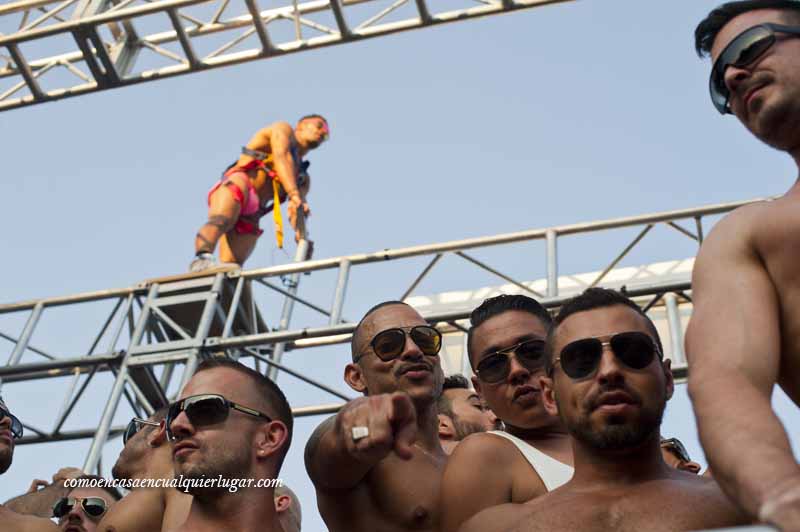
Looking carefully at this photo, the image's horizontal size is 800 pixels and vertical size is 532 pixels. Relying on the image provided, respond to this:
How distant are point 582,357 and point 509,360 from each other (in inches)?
28.3

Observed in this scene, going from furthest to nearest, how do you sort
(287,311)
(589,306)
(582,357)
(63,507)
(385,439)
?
1. (287,311)
2. (63,507)
3. (589,306)
4. (582,357)
5. (385,439)

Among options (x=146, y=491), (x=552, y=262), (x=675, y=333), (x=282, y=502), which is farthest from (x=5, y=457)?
(x=675, y=333)

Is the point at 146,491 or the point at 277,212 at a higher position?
the point at 146,491

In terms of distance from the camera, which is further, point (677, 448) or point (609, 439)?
point (677, 448)

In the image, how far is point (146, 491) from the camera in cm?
343

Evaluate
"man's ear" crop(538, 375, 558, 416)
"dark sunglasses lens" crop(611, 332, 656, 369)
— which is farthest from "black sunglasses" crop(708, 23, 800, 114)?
"man's ear" crop(538, 375, 558, 416)

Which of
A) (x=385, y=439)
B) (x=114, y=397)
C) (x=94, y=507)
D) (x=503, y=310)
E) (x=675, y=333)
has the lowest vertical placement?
(x=675, y=333)

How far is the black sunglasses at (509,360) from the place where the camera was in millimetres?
3154

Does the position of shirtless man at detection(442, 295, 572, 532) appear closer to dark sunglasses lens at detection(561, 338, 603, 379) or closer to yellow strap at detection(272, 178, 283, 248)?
dark sunglasses lens at detection(561, 338, 603, 379)

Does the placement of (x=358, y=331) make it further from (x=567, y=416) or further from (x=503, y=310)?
(x=567, y=416)

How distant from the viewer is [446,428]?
3.94 m

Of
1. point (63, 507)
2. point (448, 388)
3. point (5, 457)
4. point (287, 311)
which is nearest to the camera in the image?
point (5, 457)

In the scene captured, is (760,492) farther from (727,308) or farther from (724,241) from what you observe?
(724,241)

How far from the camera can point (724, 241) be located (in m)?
2.00
